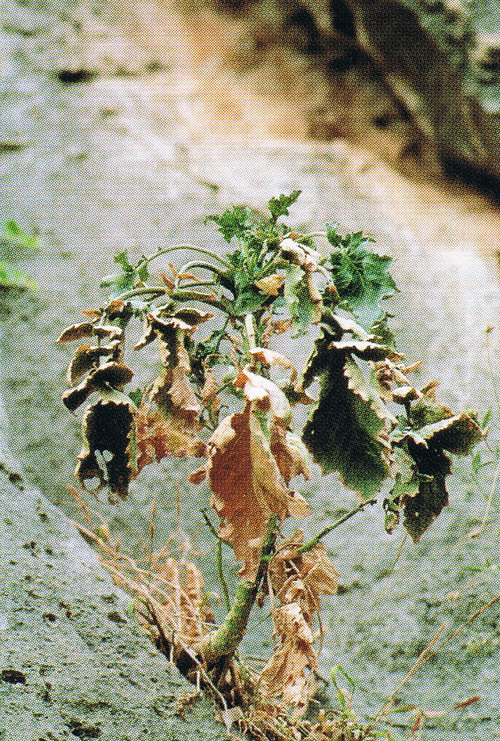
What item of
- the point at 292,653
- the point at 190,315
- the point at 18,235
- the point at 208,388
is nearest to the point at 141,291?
the point at 190,315

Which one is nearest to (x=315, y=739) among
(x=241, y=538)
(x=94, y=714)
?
(x=94, y=714)

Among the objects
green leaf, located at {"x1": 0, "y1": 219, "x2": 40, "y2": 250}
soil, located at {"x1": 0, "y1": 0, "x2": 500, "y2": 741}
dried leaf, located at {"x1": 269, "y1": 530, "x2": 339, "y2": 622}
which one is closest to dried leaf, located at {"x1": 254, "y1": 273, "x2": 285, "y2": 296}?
dried leaf, located at {"x1": 269, "y1": 530, "x2": 339, "y2": 622}

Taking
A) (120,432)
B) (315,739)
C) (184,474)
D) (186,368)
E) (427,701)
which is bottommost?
(184,474)

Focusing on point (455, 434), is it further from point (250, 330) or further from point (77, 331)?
point (77, 331)

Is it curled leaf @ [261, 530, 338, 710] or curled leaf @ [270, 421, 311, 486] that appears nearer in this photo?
curled leaf @ [270, 421, 311, 486]

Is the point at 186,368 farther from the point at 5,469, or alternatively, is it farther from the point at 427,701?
the point at 427,701

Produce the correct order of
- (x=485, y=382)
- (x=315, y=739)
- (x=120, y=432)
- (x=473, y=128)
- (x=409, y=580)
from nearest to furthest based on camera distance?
(x=120, y=432) → (x=315, y=739) → (x=409, y=580) → (x=485, y=382) → (x=473, y=128)

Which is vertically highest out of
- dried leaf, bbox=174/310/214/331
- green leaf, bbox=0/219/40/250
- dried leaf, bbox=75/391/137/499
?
dried leaf, bbox=174/310/214/331

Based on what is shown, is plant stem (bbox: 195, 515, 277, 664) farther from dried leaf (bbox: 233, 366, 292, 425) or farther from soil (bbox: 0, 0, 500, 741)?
soil (bbox: 0, 0, 500, 741)
